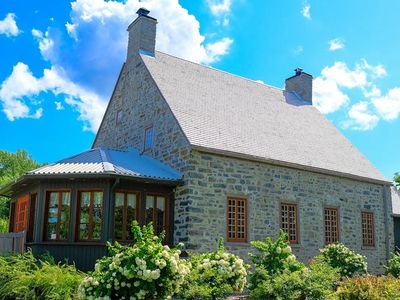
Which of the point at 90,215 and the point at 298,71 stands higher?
the point at 298,71

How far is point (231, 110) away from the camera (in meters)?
17.8

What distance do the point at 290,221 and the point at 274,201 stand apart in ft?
3.59

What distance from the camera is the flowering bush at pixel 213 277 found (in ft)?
32.2

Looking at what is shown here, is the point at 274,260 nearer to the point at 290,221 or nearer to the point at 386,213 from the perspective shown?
the point at 290,221

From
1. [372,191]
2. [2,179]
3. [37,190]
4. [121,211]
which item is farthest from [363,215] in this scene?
[2,179]

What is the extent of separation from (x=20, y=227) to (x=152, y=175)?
195 inches

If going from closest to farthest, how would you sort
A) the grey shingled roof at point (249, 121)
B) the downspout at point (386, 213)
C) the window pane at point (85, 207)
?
the window pane at point (85, 207), the grey shingled roof at point (249, 121), the downspout at point (386, 213)

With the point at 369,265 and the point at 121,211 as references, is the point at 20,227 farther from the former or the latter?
the point at 369,265

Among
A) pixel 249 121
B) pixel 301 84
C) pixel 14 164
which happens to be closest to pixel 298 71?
→ pixel 301 84

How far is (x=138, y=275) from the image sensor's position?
8.06m

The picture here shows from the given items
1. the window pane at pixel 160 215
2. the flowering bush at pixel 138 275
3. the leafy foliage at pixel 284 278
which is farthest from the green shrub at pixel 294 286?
the window pane at pixel 160 215

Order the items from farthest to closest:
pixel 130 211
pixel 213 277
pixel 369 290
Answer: pixel 130 211, pixel 213 277, pixel 369 290

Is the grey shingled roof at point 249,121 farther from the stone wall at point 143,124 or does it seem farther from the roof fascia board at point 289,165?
the stone wall at point 143,124

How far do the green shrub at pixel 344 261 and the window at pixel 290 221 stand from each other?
1.67 m
